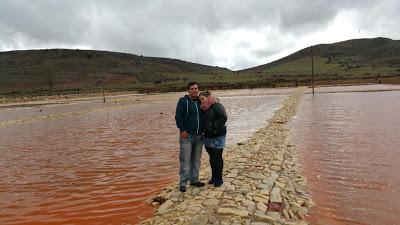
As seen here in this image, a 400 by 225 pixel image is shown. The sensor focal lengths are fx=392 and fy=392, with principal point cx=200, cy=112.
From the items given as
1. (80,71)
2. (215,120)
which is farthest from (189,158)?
(80,71)

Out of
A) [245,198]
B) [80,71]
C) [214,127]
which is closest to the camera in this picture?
[245,198]

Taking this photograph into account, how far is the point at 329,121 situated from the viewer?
19250 millimetres

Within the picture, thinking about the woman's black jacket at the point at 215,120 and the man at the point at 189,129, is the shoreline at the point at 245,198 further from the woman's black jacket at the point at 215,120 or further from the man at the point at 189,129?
the woman's black jacket at the point at 215,120

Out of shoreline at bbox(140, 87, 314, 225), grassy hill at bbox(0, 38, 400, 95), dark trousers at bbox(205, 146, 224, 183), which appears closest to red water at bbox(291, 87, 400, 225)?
shoreline at bbox(140, 87, 314, 225)

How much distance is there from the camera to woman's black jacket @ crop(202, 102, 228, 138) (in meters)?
7.49

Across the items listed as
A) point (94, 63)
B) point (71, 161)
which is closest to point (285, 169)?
point (71, 161)

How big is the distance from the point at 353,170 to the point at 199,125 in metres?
4.24

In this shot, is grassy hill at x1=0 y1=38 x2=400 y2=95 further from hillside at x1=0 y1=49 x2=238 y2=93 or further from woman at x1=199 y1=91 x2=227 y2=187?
woman at x1=199 y1=91 x2=227 y2=187

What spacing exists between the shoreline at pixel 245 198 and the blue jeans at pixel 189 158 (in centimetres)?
26

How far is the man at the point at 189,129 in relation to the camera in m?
7.49

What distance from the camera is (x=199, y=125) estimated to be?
757cm

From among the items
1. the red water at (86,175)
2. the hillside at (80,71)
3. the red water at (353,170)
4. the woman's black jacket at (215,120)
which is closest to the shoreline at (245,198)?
the red water at (353,170)

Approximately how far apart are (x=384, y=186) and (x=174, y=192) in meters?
4.29

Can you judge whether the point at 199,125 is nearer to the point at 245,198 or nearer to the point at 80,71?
the point at 245,198
